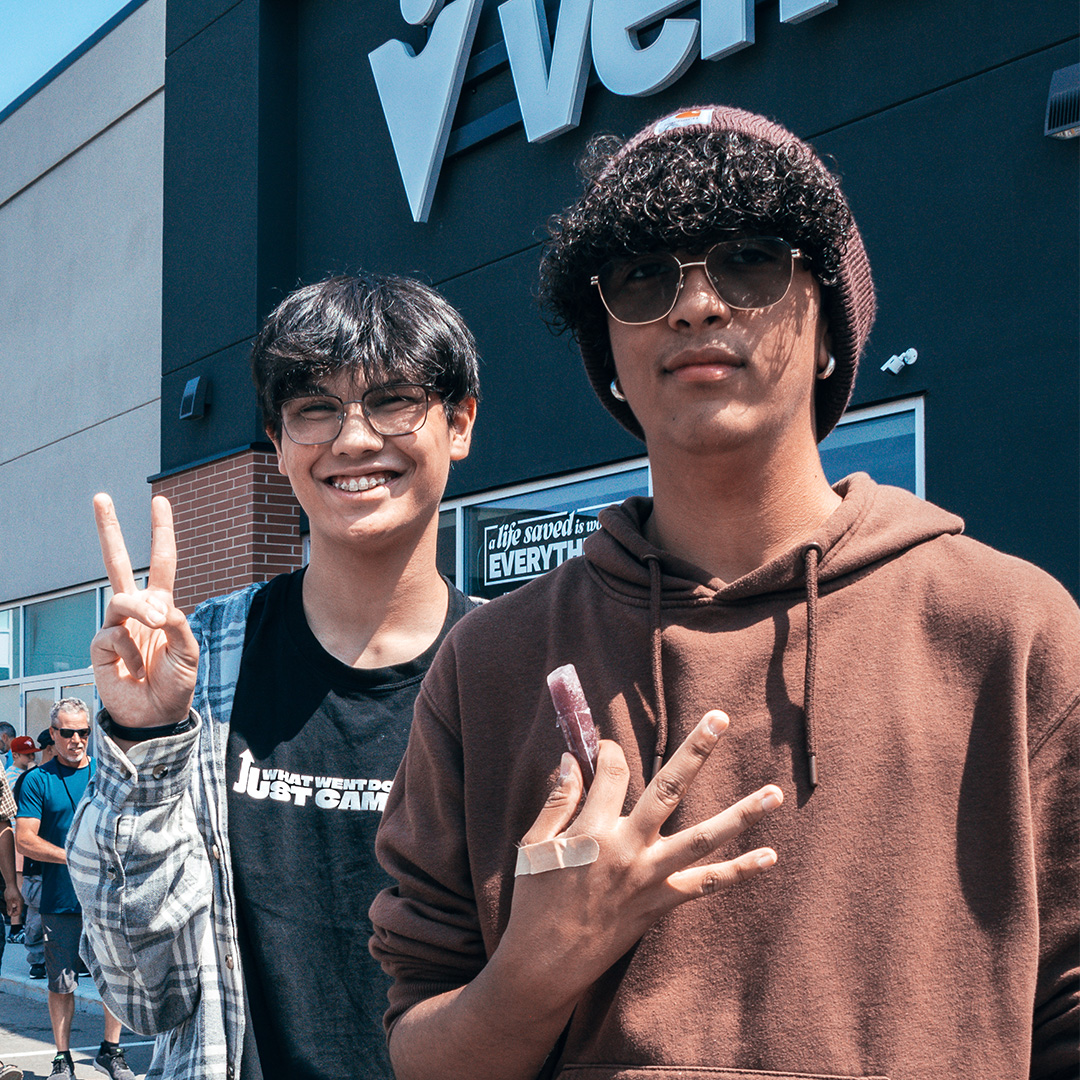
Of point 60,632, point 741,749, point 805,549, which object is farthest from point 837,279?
point 60,632

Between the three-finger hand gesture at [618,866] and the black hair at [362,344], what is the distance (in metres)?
1.46

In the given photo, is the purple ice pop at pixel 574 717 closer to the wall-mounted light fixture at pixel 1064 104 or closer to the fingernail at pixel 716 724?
the fingernail at pixel 716 724

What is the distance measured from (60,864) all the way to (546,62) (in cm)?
573

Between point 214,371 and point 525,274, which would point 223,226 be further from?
point 525,274

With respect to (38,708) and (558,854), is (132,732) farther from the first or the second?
(38,708)

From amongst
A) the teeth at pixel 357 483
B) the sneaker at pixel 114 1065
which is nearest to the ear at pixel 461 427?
the teeth at pixel 357 483

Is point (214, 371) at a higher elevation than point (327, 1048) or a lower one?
higher

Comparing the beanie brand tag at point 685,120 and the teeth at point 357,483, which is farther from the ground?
the beanie brand tag at point 685,120

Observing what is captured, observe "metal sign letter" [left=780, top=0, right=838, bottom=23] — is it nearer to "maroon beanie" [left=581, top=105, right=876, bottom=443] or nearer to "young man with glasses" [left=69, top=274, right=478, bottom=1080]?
"young man with glasses" [left=69, top=274, right=478, bottom=1080]

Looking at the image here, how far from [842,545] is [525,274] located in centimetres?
642

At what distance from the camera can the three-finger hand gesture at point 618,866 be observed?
1318 mm

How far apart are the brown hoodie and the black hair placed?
46.9 inches

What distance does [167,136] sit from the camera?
435 inches

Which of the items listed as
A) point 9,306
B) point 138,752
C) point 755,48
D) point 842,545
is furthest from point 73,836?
point 9,306
